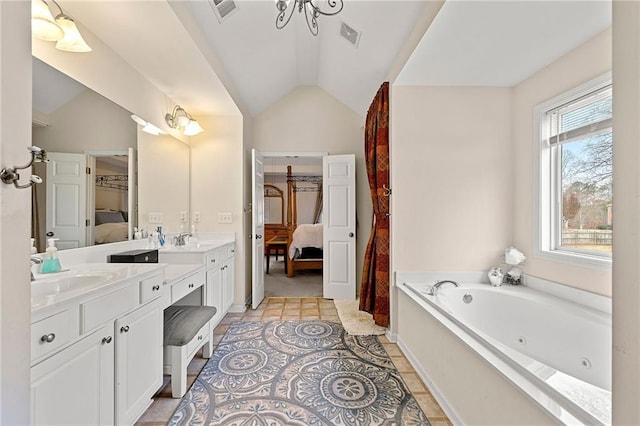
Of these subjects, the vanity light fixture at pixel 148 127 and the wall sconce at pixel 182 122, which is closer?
the vanity light fixture at pixel 148 127

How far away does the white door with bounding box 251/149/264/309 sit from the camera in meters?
3.25

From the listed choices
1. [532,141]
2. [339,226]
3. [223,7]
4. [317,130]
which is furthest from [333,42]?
[339,226]

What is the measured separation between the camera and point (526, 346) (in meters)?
1.95

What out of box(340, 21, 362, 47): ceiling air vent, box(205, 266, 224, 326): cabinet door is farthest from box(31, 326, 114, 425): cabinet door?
box(340, 21, 362, 47): ceiling air vent

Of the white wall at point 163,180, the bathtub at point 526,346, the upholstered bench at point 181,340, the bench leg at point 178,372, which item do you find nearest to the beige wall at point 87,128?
the white wall at point 163,180

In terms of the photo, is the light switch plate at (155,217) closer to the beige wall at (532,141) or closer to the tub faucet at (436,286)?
the tub faucet at (436,286)

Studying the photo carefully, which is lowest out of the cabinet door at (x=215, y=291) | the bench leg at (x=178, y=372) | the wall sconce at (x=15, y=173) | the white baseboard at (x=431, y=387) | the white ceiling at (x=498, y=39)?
the white baseboard at (x=431, y=387)

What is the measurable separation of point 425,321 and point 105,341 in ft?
5.92

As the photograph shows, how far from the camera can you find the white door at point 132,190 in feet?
7.37

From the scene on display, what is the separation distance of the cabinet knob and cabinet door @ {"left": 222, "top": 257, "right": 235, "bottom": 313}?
1.90 m

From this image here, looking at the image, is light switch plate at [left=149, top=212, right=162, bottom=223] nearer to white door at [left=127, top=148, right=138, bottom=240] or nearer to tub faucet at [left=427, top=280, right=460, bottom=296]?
white door at [left=127, top=148, right=138, bottom=240]

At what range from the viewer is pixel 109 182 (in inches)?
78.6

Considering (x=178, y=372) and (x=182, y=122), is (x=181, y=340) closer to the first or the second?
(x=178, y=372)

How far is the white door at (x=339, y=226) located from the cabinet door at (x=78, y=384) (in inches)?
107
